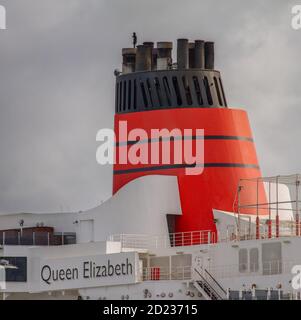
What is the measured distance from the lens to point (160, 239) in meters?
85.4

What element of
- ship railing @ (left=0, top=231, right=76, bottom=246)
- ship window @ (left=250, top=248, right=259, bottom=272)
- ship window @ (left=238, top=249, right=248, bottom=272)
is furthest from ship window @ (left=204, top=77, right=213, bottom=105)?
ship window @ (left=250, top=248, right=259, bottom=272)

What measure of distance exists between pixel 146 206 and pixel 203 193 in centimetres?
216

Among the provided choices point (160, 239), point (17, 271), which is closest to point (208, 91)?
point (160, 239)

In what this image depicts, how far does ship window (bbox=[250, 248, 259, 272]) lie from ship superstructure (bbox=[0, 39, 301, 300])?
1.41 m

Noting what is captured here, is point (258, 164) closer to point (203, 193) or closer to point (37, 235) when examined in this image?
point (203, 193)

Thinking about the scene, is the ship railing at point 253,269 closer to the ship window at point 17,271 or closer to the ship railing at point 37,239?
the ship window at point 17,271

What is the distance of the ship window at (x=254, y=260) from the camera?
80125 mm

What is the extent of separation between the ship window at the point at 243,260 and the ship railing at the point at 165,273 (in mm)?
2510

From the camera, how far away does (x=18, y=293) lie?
87125 mm

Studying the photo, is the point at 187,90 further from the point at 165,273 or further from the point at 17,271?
the point at 17,271

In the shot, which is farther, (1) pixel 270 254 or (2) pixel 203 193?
(2) pixel 203 193

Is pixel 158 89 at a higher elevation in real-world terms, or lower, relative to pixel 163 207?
higher

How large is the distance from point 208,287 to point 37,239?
1070 cm
